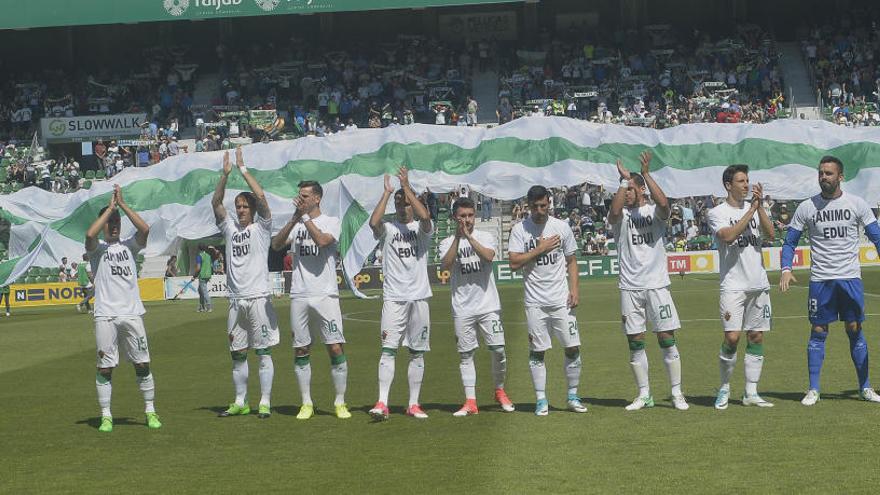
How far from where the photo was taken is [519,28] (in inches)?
2542

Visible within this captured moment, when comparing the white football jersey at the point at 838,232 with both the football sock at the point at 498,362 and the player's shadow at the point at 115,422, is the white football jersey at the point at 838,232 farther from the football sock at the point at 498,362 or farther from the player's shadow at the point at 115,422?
the player's shadow at the point at 115,422

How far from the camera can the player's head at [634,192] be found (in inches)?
537

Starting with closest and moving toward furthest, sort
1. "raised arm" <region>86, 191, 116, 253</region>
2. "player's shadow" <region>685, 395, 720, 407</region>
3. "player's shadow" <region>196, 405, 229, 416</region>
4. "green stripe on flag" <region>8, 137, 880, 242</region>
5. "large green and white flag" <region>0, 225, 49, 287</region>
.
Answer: "raised arm" <region>86, 191, 116, 253</region> → "player's shadow" <region>685, 395, 720, 407</region> → "player's shadow" <region>196, 405, 229, 416</region> → "large green and white flag" <region>0, 225, 49, 287</region> → "green stripe on flag" <region>8, 137, 880, 242</region>

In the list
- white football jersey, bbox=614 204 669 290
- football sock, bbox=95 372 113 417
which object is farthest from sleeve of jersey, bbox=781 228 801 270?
football sock, bbox=95 372 113 417

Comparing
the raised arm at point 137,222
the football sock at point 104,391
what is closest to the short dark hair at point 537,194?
the raised arm at point 137,222

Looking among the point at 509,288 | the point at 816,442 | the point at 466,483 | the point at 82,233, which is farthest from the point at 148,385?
the point at 509,288

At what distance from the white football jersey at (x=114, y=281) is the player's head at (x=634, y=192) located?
557 centimetres

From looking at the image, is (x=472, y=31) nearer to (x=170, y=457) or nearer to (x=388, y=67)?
(x=388, y=67)

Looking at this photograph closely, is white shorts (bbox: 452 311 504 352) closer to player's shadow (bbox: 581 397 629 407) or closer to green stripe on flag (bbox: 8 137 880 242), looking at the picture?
player's shadow (bbox: 581 397 629 407)

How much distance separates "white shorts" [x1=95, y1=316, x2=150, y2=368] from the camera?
13539 mm

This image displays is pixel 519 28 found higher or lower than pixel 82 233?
higher

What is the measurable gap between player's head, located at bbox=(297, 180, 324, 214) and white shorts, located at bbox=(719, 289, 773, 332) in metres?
4.70

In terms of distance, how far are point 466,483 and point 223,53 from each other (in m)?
57.7

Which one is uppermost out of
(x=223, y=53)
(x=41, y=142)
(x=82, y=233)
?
(x=223, y=53)
